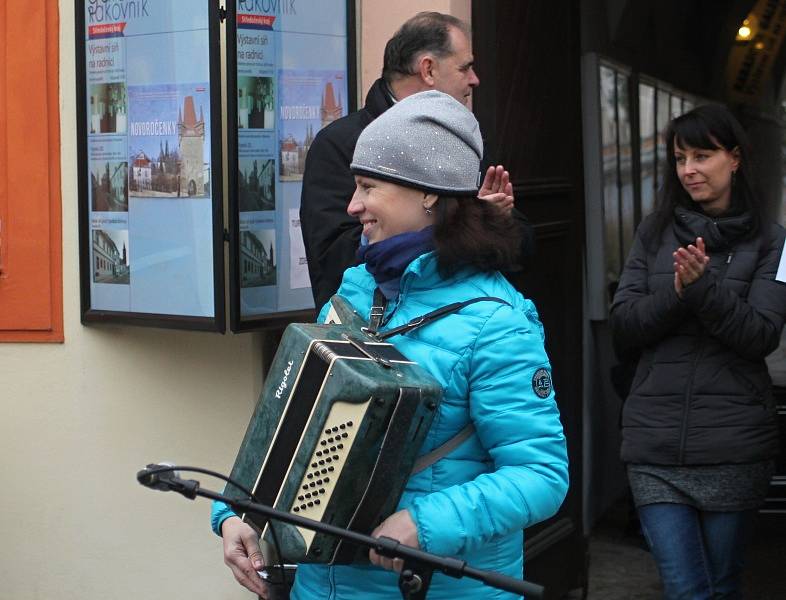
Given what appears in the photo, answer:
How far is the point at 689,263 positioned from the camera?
388cm

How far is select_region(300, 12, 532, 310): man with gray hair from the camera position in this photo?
3691 mm

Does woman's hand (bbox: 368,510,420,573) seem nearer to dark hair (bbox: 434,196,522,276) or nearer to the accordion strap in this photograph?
the accordion strap

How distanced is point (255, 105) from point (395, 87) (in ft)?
2.47

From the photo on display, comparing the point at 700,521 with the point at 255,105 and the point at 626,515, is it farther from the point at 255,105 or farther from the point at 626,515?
the point at 626,515

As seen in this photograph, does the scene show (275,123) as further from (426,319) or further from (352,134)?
(426,319)

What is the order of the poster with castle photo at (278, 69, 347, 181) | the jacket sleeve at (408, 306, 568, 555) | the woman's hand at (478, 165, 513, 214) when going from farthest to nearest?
the poster with castle photo at (278, 69, 347, 181) < the woman's hand at (478, 165, 513, 214) < the jacket sleeve at (408, 306, 568, 555)

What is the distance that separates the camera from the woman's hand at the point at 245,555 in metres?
2.53

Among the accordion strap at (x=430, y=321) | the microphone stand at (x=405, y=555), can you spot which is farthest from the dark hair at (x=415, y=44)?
the microphone stand at (x=405, y=555)

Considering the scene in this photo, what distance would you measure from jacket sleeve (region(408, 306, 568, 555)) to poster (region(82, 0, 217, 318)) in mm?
2145

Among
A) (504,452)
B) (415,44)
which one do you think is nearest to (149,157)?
(415,44)

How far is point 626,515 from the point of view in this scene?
24.2 ft

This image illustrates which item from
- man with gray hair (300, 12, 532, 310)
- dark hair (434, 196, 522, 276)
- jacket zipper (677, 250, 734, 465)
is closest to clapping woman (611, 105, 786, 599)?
jacket zipper (677, 250, 734, 465)

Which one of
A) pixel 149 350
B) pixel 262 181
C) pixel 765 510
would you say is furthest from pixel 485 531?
pixel 765 510

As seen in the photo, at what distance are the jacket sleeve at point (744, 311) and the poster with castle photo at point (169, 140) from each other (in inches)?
63.4
